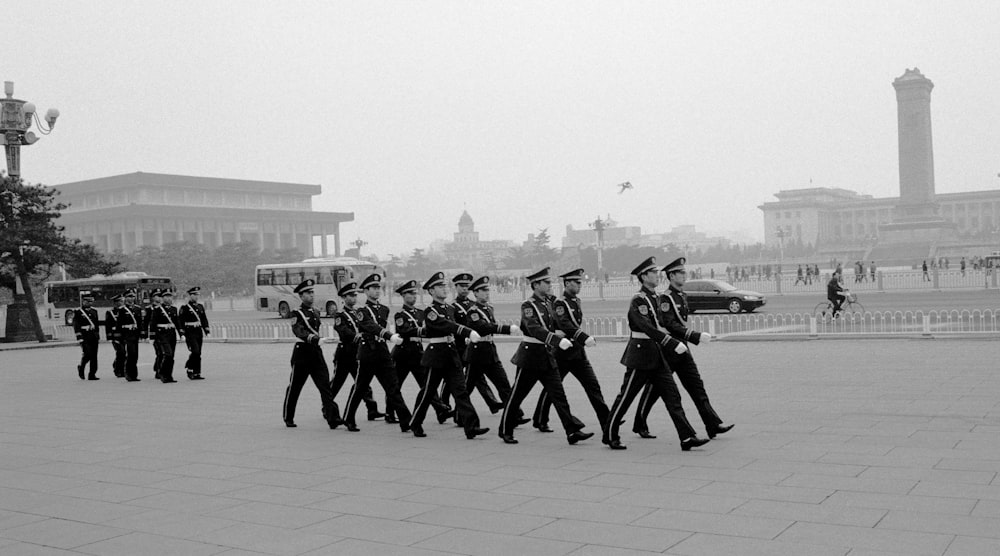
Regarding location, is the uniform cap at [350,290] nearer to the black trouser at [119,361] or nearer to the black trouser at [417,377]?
the black trouser at [417,377]

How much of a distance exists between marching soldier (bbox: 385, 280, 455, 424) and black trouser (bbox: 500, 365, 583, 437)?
43.9 inches

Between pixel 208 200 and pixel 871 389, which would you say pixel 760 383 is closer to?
pixel 871 389

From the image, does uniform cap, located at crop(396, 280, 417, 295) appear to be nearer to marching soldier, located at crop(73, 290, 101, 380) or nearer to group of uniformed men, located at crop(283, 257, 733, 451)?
group of uniformed men, located at crop(283, 257, 733, 451)

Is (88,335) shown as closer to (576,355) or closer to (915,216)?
(576,355)

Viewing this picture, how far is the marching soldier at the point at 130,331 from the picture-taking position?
1392 cm

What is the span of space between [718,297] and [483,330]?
686 inches

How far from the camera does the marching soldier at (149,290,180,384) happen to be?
1336 cm

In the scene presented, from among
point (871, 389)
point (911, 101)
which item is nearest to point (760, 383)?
point (871, 389)

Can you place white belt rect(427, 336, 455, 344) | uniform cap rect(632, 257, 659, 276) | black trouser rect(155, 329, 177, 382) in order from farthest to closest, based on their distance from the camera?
1. black trouser rect(155, 329, 177, 382)
2. white belt rect(427, 336, 455, 344)
3. uniform cap rect(632, 257, 659, 276)

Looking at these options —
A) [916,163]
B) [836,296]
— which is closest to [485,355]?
[836,296]

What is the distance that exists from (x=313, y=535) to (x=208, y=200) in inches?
3271

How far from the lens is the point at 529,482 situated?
19.5 ft

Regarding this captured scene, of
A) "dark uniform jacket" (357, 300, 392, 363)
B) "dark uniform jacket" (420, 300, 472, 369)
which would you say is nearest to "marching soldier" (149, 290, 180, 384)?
"dark uniform jacket" (357, 300, 392, 363)

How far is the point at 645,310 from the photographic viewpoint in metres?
6.97
